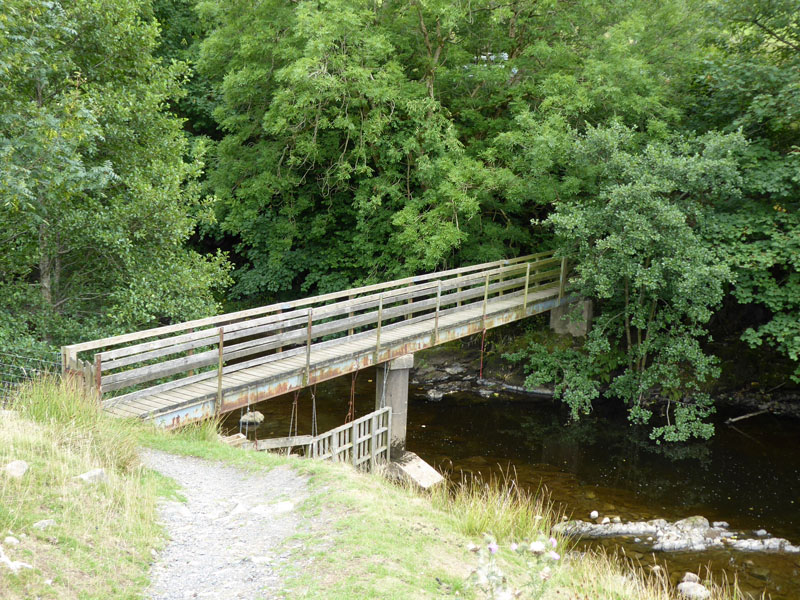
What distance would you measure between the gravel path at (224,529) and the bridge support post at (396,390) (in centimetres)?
499

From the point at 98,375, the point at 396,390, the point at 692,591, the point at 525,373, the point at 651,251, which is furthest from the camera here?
the point at 525,373

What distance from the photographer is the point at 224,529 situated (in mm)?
6145

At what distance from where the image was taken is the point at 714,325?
1752 centimetres

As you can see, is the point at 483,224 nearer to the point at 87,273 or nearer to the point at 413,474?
the point at 413,474

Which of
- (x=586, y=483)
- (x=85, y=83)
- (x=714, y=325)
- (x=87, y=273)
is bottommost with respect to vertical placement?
(x=586, y=483)

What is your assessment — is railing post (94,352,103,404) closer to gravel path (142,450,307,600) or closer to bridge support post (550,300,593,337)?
gravel path (142,450,307,600)

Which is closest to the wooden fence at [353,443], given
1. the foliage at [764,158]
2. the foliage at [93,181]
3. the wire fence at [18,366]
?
the wire fence at [18,366]

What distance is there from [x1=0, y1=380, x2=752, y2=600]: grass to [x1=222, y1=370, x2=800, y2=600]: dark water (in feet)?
14.2

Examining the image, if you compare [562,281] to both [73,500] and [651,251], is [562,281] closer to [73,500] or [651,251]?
[651,251]

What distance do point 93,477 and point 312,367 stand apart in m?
4.89

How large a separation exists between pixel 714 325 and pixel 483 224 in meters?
6.62

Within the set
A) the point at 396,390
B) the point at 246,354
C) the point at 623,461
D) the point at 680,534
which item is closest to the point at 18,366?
the point at 246,354

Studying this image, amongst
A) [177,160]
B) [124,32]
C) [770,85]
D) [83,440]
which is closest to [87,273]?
[177,160]

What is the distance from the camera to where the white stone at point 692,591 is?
8.59 metres
